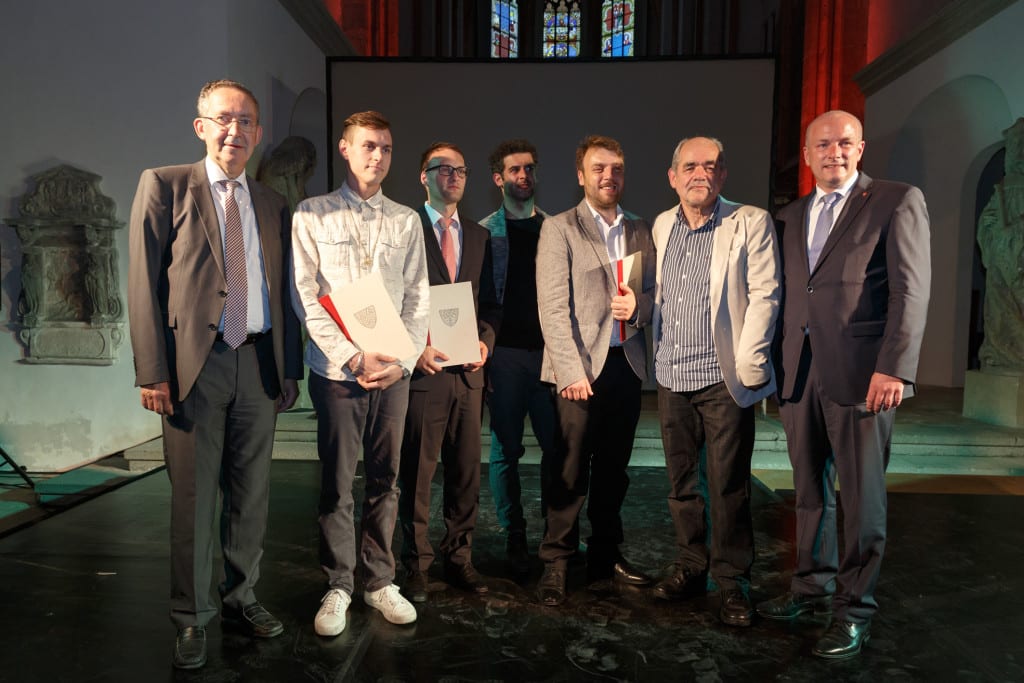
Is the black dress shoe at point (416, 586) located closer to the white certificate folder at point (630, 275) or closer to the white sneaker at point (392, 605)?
the white sneaker at point (392, 605)

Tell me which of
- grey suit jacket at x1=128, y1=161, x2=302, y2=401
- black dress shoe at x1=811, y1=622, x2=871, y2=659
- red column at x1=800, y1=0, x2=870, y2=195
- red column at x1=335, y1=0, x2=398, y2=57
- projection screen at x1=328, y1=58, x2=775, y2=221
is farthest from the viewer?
red column at x1=800, y1=0, x2=870, y2=195

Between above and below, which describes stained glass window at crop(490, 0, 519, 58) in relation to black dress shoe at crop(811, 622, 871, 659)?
above

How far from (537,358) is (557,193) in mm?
5248

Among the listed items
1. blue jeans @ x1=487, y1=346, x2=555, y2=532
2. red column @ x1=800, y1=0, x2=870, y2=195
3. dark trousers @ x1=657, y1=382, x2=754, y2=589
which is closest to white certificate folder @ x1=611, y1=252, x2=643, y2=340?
dark trousers @ x1=657, y1=382, x2=754, y2=589

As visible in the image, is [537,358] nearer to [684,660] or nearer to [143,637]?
[684,660]

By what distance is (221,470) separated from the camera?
2234mm

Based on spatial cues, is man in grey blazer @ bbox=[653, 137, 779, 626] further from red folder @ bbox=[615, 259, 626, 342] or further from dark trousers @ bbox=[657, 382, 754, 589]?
red folder @ bbox=[615, 259, 626, 342]

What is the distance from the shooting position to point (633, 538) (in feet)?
Answer: 10.7

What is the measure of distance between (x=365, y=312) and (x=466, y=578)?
1.06 metres

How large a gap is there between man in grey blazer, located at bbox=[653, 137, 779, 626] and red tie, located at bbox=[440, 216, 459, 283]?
2.39 ft

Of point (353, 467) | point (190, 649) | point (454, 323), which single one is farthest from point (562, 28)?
point (190, 649)

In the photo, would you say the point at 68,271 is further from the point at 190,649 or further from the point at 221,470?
the point at 190,649

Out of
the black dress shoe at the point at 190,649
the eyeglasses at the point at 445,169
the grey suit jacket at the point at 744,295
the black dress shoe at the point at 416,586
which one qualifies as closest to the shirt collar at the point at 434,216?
the eyeglasses at the point at 445,169

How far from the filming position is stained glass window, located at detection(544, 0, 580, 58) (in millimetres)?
18641
